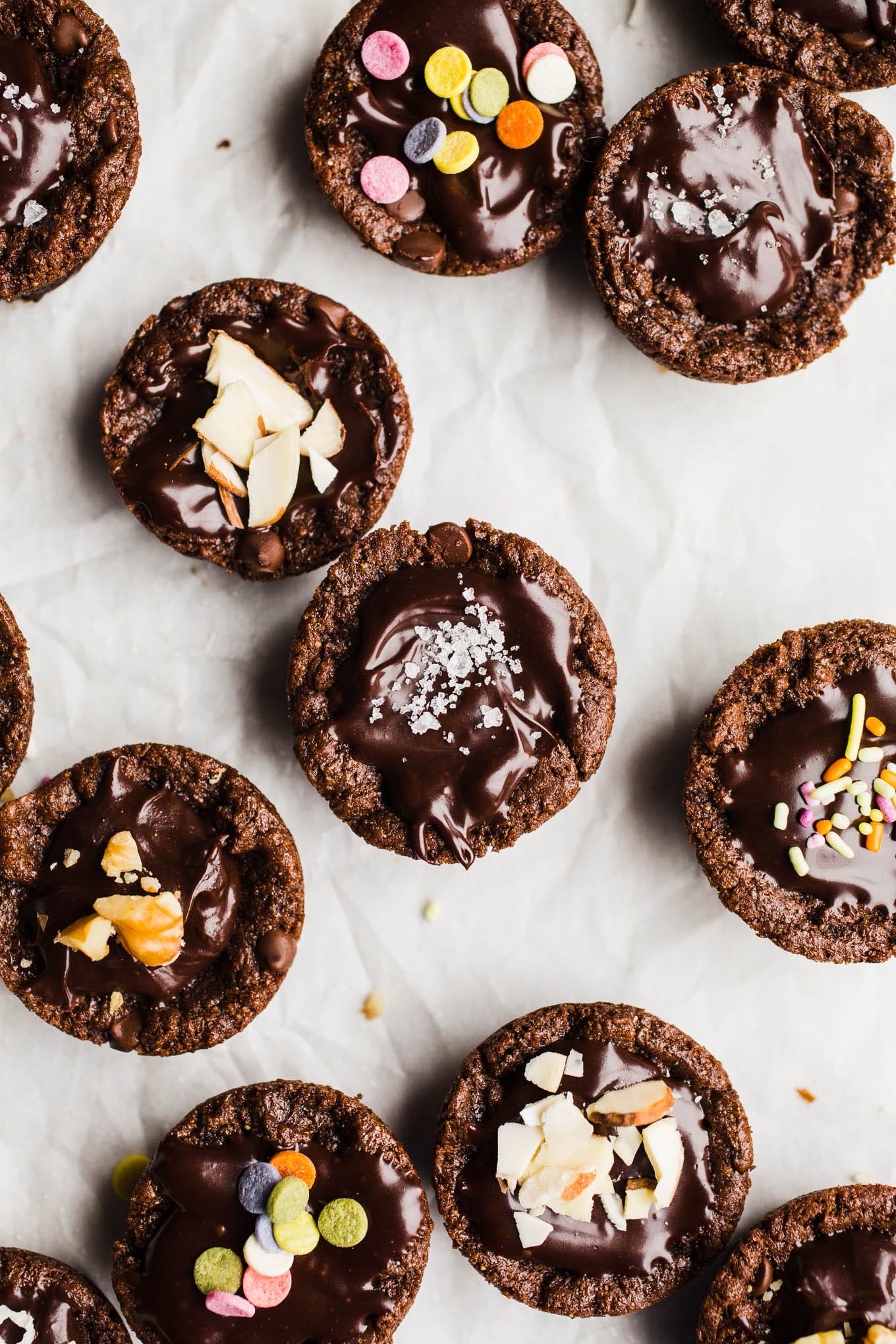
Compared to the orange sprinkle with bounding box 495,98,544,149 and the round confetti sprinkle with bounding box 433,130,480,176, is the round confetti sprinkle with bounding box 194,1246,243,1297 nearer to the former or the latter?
the round confetti sprinkle with bounding box 433,130,480,176

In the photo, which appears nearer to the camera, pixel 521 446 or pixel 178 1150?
pixel 178 1150

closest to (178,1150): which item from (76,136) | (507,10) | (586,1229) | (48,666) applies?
(586,1229)

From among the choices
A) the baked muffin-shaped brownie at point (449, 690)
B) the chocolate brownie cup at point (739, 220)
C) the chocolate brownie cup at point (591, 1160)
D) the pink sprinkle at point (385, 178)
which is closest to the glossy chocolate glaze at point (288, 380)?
the baked muffin-shaped brownie at point (449, 690)

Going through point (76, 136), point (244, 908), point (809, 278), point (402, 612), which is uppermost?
point (809, 278)

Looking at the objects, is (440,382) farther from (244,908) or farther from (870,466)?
(244,908)

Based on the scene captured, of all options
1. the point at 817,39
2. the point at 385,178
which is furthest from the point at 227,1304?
the point at 817,39

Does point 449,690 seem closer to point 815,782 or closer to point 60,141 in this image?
point 815,782
